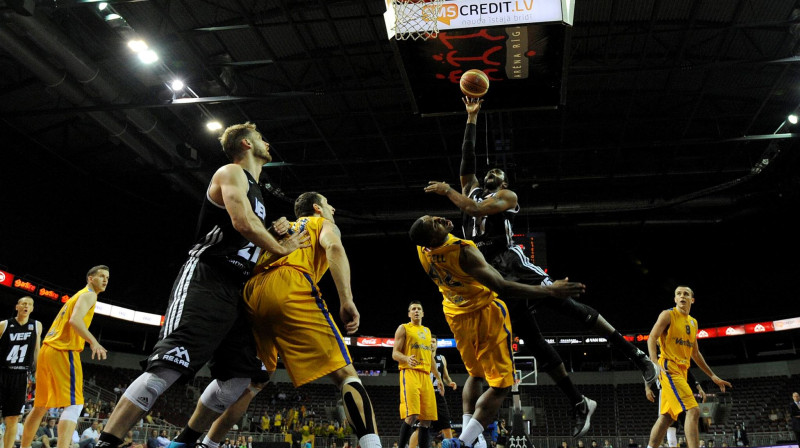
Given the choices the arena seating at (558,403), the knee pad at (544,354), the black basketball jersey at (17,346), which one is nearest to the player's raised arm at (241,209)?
the knee pad at (544,354)

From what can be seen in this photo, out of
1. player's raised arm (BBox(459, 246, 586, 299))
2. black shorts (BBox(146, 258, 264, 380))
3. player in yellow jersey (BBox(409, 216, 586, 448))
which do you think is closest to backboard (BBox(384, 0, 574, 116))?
player in yellow jersey (BBox(409, 216, 586, 448))

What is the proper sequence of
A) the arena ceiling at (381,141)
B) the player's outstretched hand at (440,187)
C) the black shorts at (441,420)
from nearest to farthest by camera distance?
the player's outstretched hand at (440,187)
the black shorts at (441,420)
the arena ceiling at (381,141)

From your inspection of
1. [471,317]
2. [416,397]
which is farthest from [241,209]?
[416,397]

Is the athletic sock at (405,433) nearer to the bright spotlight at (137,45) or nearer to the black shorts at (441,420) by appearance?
the black shorts at (441,420)

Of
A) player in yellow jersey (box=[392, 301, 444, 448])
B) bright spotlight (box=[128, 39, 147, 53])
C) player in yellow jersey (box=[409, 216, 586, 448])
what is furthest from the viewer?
bright spotlight (box=[128, 39, 147, 53])

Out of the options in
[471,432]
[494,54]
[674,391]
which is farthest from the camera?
[494,54]

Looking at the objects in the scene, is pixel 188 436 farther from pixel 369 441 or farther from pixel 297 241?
pixel 297 241

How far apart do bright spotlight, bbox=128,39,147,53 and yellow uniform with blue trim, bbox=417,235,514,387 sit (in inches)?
457

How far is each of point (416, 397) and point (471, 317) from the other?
3033 mm

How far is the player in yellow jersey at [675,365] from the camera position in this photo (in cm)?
700

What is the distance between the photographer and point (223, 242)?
3826 millimetres

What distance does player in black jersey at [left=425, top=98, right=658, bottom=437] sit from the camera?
19.0ft

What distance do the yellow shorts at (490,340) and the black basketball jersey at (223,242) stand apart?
7.60ft

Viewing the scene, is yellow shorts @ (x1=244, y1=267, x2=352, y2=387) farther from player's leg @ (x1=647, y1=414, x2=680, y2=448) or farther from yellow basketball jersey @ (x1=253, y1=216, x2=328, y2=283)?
player's leg @ (x1=647, y1=414, x2=680, y2=448)
